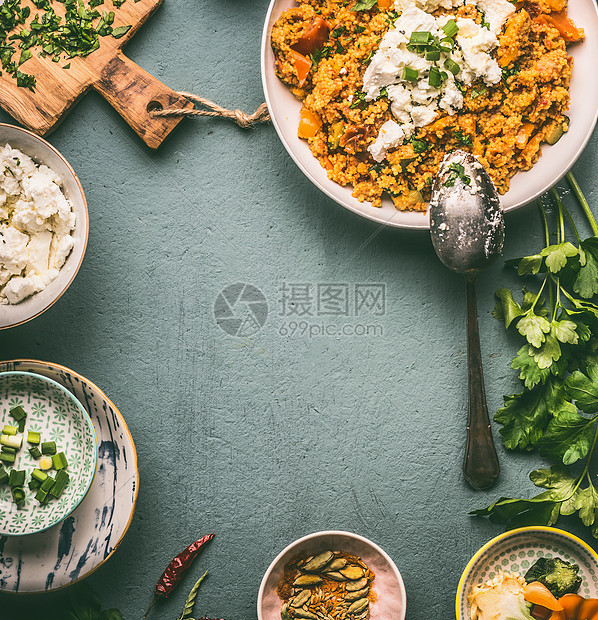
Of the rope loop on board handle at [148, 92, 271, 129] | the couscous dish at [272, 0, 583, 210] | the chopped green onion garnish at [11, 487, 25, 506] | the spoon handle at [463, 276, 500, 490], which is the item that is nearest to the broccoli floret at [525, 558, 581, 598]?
the spoon handle at [463, 276, 500, 490]

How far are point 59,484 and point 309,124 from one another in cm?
138

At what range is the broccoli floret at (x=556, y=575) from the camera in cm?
A: 173

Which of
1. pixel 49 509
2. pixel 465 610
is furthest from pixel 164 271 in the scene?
pixel 465 610

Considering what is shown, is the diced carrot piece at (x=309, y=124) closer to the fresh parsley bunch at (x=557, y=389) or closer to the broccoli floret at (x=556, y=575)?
the fresh parsley bunch at (x=557, y=389)

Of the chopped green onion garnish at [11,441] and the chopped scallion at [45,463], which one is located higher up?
the chopped green onion garnish at [11,441]

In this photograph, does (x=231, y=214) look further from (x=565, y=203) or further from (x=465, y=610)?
(x=465, y=610)

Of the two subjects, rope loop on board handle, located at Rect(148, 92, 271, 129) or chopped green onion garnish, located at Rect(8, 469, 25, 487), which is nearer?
chopped green onion garnish, located at Rect(8, 469, 25, 487)

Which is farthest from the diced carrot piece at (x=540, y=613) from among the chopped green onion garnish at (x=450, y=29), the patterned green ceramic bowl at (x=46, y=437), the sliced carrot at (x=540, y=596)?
the chopped green onion garnish at (x=450, y=29)

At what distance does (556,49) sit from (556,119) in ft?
0.68

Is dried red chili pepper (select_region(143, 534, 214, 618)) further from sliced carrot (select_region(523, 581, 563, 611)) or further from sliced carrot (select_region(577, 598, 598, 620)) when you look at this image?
sliced carrot (select_region(577, 598, 598, 620))

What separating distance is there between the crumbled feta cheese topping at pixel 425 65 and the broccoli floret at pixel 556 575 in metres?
1.41

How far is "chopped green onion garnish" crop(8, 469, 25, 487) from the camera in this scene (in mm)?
1718

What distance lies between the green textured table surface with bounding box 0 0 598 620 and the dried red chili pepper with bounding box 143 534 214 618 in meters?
0.04

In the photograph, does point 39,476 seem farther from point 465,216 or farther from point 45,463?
point 465,216
